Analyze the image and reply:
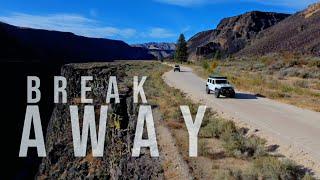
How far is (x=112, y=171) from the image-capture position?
58.7 feet

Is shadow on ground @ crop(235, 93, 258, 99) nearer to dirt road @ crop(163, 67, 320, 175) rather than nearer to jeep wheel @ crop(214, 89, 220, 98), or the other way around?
dirt road @ crop(163, 67, 320, 175)

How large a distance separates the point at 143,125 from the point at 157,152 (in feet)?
13.5

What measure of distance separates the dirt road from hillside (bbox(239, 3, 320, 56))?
187ft

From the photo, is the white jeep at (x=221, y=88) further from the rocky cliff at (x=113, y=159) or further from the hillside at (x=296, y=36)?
the hillside at (x=296, y=36)

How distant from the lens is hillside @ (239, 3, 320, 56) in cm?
8606

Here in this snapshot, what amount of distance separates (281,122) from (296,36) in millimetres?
86148

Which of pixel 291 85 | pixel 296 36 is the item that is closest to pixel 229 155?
pixel 291 85

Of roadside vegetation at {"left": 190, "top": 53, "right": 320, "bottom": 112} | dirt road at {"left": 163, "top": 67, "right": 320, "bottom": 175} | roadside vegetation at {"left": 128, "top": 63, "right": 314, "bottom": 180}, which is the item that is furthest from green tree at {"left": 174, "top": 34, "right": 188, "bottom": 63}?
roadside vegetation at {"left": 128, "top": 63, "right": 314, "bottom": 180}

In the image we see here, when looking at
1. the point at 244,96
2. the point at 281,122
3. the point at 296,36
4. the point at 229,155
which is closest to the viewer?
the point at 229,155

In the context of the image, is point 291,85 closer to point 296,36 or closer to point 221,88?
point 221,88

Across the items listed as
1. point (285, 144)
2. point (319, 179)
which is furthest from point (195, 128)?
point (319, 179)

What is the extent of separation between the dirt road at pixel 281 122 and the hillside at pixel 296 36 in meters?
56.9

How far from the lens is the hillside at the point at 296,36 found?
282ft

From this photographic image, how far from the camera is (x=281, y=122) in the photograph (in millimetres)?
17125
